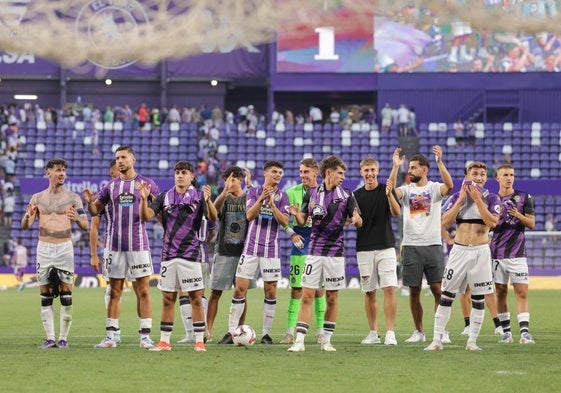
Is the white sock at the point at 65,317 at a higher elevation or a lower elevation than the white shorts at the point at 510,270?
lower

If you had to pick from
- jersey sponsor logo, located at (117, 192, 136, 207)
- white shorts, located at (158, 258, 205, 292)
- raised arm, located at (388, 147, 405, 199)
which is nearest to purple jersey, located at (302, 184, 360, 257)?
raised arm, located at (388, 147, 405, 199)

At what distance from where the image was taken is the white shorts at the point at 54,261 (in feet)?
51.5

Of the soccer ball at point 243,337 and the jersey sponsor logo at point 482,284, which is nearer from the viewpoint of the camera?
the jersey sponsor logo at point 482,284

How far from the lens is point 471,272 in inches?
590

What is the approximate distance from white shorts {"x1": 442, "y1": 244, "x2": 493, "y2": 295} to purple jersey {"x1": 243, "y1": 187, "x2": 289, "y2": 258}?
2641 millimetres

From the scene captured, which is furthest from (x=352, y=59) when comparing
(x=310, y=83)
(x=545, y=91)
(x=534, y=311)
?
(x=534, y=311)

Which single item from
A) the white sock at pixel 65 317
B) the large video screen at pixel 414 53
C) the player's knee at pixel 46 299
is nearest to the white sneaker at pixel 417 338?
the white sock at pixel 65 317

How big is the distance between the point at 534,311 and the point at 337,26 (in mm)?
15475

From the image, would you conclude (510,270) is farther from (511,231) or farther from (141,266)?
(141,266)

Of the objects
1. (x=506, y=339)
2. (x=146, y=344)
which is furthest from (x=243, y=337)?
(x=506, y=339)

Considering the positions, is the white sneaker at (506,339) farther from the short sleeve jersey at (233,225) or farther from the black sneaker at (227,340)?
the short sleeve jersey at (233,225)

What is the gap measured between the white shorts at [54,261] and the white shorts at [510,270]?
238 inches

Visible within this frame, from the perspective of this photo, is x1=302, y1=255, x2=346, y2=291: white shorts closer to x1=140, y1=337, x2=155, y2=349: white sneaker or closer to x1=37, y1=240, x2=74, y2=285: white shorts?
x1=140, y1=337, x2=155, y2=349: white sneaker

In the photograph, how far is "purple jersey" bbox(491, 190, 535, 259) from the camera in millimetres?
16848
